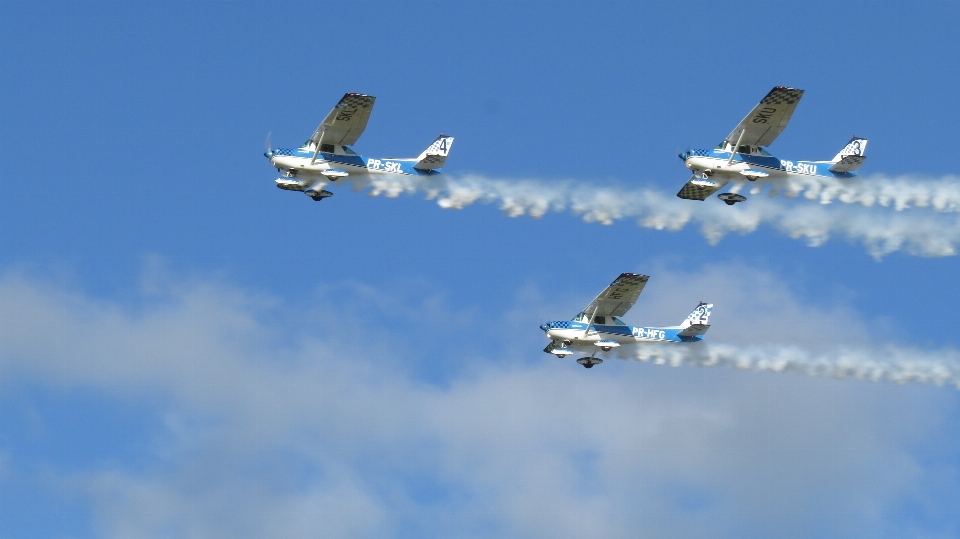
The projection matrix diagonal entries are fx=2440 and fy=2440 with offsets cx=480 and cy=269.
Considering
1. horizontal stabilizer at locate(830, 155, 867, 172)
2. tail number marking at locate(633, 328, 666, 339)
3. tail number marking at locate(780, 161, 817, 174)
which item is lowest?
tail number marking at locate(633, 328, 666, 339)

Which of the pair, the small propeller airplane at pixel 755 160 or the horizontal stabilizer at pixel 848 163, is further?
the horizontal stabilizer at pixel 848 163

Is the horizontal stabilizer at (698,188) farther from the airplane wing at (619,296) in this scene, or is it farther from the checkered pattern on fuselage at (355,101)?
the checkered pattern on fuselage at (355,101)

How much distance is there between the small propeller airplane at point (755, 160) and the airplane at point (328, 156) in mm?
11408

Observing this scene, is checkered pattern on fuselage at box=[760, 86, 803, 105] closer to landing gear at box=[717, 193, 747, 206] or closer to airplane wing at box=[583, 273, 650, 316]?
landing gear at box=[717, 193, 747, 206]

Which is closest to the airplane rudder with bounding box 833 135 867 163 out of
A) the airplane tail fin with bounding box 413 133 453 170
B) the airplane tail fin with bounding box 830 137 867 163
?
the airplane tail fin with bounding box 830 137 867 163

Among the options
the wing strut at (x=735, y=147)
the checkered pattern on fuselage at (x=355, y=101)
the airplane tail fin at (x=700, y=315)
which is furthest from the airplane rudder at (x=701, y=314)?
the checkered pattern on fuselage at (x=355, y=101)

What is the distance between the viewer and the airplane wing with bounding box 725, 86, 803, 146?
276ft

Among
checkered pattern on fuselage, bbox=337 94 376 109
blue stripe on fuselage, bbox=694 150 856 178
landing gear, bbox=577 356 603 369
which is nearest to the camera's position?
checkered pattern on fuselage, bbox=337 94 376 109

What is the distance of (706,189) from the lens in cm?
8662

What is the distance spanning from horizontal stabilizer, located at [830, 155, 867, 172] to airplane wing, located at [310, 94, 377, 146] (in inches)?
667

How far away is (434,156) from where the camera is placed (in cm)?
8706

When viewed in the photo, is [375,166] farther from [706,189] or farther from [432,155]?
[706,189]

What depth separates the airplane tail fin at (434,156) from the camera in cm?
8706

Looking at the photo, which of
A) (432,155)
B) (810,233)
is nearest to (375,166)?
(432,155)
